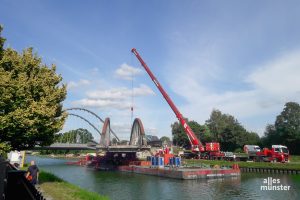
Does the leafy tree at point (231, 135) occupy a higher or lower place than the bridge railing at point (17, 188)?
higher

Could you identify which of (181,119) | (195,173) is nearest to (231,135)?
(181,119)

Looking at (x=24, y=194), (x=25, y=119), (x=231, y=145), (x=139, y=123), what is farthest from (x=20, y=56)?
(x=231, y=145)

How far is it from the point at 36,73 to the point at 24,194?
16629 mm

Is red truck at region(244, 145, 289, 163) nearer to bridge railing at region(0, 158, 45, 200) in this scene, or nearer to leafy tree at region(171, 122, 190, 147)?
leafy tree at region(171, 122, 190, 147)

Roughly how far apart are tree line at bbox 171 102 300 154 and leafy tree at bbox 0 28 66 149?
291 ft

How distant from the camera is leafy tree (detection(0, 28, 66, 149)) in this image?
74.2 ft

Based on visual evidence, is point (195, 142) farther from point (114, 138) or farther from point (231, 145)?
point (114, 138)

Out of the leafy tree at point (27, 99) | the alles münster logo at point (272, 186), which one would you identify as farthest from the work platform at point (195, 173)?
the leafy tree at point (27, 99)

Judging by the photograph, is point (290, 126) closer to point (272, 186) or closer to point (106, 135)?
point (272, 186)

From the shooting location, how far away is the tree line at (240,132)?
334 ft

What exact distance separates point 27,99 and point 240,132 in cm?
10726

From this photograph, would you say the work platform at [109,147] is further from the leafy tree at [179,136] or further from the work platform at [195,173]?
the leafy tree at [179,136]

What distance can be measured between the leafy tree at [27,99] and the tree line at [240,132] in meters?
88.6

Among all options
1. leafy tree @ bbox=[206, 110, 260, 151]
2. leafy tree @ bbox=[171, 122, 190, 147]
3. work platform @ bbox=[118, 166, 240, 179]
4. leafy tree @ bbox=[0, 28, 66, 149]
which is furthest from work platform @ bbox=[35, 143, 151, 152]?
leafy tree @ bbox=[0, 28, 66, 149]
